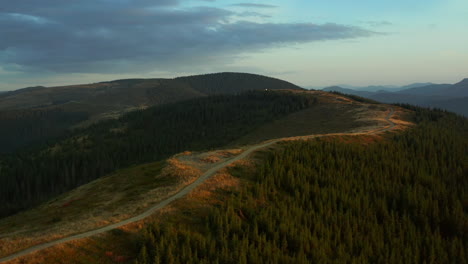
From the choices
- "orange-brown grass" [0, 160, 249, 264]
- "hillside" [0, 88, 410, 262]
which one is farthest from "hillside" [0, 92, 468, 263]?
"hillside" [0, 88, 410, 262]

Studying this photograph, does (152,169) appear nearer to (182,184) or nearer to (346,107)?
(182,184)

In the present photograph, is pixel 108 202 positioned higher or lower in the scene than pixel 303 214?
higher

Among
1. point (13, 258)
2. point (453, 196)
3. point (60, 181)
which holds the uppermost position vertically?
point (13, 258)

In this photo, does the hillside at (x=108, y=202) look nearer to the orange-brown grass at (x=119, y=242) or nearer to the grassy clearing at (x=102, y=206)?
the grassy clearing at (x=102, y=206)

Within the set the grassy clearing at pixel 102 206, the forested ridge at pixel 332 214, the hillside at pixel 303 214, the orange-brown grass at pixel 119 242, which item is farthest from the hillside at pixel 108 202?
the forested ridge at pixel 332 214

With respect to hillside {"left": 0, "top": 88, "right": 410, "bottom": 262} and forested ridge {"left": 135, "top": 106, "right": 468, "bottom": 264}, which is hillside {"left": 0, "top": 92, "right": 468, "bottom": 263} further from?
hillside {"left": 0, "top": 88, "right": 410, "bottom": 262}

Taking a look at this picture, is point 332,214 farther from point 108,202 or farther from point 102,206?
point 102,206

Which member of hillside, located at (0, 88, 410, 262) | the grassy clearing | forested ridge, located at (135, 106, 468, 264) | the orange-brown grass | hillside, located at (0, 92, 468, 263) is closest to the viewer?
the orange-brown grass

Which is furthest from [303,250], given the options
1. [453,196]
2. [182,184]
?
[453,196]

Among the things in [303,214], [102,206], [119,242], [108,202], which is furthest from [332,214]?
[102,206]
